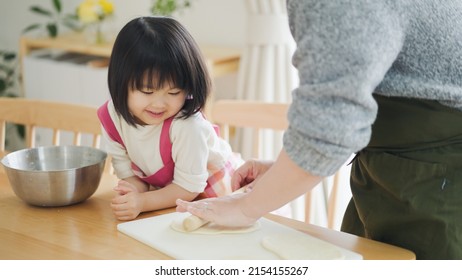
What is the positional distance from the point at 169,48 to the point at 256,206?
0.38m

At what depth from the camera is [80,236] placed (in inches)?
46.1

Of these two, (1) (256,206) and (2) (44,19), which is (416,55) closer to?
(1) (256,206)

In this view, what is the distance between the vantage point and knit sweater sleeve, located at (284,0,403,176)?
0.89m

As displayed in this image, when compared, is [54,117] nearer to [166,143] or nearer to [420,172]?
[166,143]

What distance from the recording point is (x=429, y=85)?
1029 millimetres

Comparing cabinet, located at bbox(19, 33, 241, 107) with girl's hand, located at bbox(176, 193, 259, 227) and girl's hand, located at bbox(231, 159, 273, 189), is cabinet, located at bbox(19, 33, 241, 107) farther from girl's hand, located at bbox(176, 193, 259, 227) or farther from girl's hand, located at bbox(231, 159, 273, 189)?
girl's hand, located at bbox(176, 193, 259, 227)

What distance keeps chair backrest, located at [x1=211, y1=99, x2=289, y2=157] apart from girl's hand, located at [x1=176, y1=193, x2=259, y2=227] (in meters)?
0.63

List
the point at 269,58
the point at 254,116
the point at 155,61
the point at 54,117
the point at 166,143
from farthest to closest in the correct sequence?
the point at 269,58, the point at 54,117, the point at 254,116, the point at 166,143, the point at 155,61

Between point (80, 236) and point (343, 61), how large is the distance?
1.88 feet

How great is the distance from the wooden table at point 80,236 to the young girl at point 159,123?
0.20 feet

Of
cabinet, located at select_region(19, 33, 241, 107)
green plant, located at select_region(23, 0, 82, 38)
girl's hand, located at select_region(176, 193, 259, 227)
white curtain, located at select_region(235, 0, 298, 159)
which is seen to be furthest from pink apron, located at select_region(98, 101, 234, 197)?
green plant, located at select_region(23, 0, 82, 38)

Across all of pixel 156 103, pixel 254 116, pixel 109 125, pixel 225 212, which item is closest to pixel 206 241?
pixel 225 212

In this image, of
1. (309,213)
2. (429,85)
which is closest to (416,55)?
(429,85)

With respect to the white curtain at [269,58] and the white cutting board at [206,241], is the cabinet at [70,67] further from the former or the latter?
the white cutting board at [206,241]
